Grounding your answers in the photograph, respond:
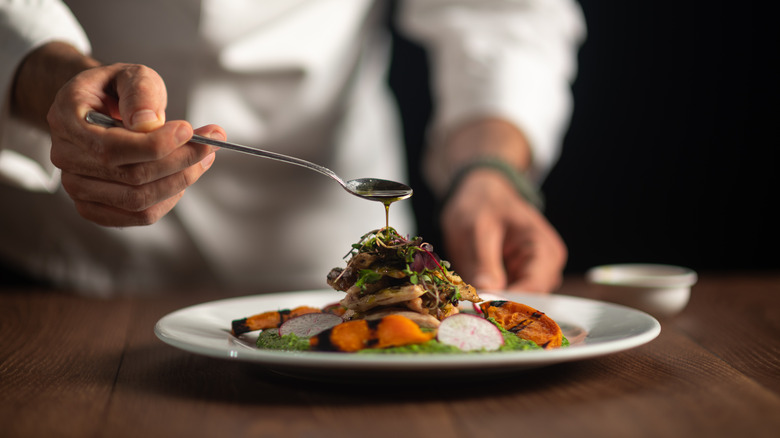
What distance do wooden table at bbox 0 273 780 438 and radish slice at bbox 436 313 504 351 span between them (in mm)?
63

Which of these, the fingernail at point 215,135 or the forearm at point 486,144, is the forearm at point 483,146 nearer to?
the forearm at point 486,144

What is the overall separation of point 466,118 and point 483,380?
1895 millimetres

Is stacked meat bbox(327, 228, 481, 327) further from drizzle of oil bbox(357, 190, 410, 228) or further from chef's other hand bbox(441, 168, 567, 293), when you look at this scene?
chef's other hand bbox(441, 168, 567, 293)

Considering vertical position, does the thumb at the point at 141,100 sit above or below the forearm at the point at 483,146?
above

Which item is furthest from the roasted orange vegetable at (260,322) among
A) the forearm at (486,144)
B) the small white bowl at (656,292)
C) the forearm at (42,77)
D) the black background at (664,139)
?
the black background at (664,139)

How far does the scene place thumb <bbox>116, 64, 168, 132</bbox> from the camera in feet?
4.21

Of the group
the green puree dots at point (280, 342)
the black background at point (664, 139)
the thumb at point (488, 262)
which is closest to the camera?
the green puree dots at point (280, 342)

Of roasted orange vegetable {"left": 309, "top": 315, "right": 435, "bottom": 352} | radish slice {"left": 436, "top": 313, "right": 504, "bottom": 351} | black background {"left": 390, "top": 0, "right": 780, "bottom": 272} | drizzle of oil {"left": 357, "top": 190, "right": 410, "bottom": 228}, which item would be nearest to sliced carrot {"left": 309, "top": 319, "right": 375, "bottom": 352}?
roasted orange vegetable {"left": 309, "top": 315, "right": 435, "bottom": 352}

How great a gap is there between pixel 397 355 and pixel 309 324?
0.41 m

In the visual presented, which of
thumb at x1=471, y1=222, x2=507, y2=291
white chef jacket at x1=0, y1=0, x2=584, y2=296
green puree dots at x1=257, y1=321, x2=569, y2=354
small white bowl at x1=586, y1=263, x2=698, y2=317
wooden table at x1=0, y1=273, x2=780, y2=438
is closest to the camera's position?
wooden table at x1=0, y1=273, x2=780, y2=438

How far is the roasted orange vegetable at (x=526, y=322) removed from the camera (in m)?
1.35

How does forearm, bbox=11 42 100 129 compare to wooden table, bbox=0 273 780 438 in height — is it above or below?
above

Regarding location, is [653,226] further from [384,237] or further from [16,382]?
[16,382]

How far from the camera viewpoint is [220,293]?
247 centimetres
